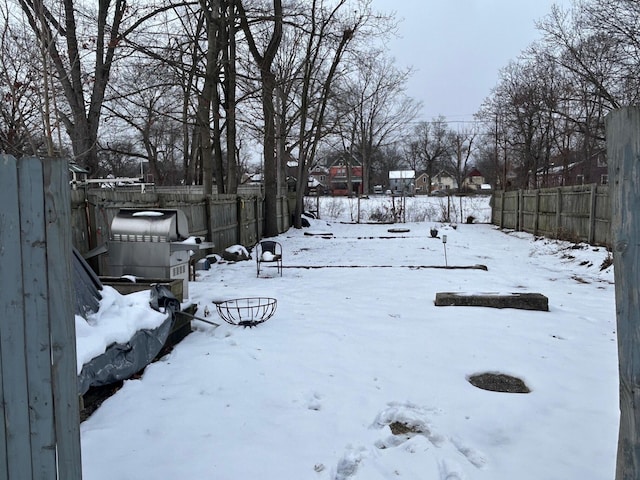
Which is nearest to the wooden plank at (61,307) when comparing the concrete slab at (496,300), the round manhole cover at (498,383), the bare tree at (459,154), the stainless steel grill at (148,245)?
the round manhole cover at (498,383)

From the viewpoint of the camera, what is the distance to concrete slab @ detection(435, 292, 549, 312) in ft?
19.8

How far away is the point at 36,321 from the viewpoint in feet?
5.24

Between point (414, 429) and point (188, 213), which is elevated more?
point (188, 213)

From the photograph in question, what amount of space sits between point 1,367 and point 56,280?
1.16ft

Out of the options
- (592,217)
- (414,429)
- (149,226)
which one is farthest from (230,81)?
(414,429)

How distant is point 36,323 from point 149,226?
4.51 meters

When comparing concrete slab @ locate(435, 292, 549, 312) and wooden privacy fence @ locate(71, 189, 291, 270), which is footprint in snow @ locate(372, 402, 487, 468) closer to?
concrete slab @ locate(435, 292, 549, 312)

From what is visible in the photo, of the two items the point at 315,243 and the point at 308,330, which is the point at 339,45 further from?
the point at 308,330

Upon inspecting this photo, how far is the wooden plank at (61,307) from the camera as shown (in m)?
1.59

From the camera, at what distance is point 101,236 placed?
6.70 meters

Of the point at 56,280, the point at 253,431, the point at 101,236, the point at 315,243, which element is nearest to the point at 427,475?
the point at 253,431

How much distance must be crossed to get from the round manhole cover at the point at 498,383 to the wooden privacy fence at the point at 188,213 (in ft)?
16.2

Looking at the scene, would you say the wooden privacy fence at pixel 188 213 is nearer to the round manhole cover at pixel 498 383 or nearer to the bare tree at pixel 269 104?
the bare tree at pixel 269 104

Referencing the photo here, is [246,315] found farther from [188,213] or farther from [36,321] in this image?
[188,213]
